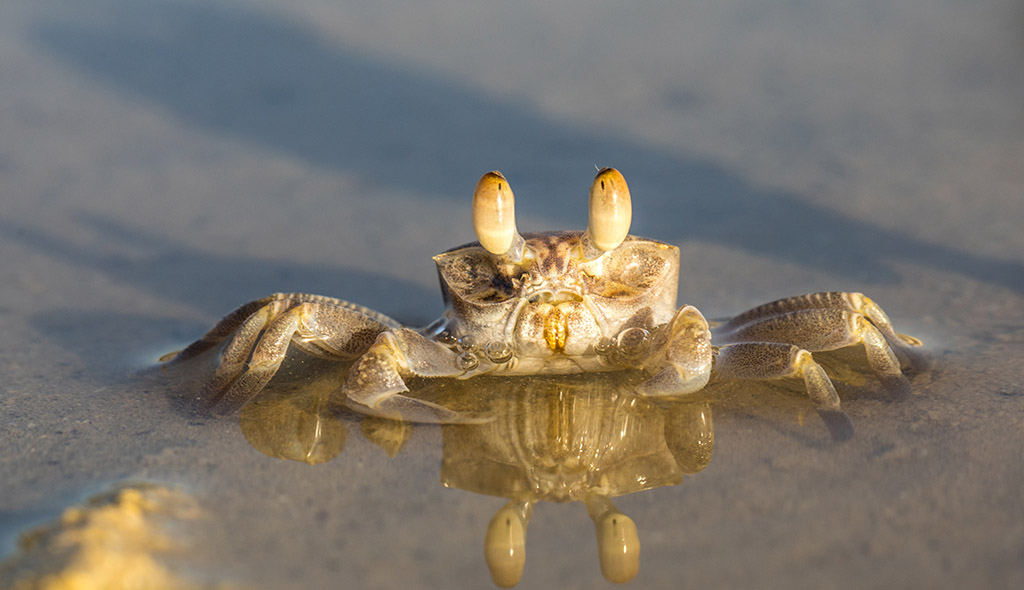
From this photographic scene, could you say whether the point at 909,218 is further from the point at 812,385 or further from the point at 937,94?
the point at 812,385

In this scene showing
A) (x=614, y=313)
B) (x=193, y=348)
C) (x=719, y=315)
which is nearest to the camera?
(x=614, y=313)

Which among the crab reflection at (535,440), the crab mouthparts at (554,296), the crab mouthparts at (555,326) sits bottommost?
the crab reflection at (535,440)

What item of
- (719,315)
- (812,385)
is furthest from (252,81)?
(812,385)

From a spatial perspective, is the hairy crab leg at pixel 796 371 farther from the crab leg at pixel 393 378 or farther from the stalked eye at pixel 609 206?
the crab leg at pixel 393 378

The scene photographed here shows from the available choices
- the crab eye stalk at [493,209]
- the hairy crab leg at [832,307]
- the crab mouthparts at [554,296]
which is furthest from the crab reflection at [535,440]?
the crab eye stalk at [493,209]

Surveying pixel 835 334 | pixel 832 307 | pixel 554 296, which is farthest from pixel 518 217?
pixel 835 334

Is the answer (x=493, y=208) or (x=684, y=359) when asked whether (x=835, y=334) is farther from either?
(x=493, y=208)

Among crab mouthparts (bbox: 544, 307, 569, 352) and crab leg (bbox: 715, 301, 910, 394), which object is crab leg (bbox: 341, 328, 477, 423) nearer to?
crab mouthparts (bbox: 544, 307, 569, 352)
